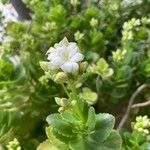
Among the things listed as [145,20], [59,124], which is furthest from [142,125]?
[145,20]

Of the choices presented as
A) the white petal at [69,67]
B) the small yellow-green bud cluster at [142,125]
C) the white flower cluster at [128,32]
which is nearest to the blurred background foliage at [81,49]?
the white flower cluster at [128,32]

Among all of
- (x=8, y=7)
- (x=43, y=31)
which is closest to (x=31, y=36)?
(x=43, y=31)

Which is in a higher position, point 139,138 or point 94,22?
point 94,22

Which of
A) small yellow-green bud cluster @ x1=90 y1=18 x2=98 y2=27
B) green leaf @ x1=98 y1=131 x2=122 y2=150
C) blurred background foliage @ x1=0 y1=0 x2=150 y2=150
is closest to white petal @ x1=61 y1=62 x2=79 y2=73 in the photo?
green leaf @ x1=98 y1=131 x2=122 y2=150

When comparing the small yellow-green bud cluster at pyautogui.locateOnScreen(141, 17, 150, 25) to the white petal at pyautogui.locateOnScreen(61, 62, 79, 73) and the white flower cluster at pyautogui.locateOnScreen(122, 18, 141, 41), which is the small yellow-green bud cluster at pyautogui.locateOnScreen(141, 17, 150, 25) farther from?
the white petal at pyautogui.locateOnScreen(61, 62, 79, 73)

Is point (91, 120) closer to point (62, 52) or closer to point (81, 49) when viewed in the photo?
point (62, 52)
